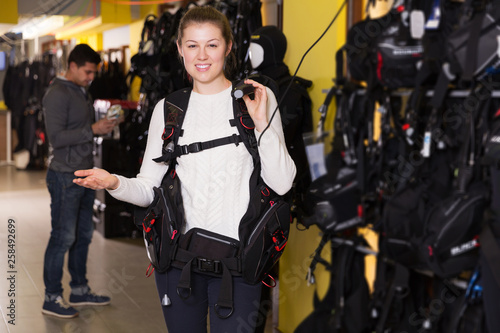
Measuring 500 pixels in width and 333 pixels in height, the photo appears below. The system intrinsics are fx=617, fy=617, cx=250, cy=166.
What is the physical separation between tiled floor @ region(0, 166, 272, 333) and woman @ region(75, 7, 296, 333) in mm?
1635

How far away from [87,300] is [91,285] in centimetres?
42

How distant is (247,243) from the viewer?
1.89 m

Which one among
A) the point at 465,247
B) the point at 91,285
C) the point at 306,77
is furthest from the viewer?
the point at 91,285

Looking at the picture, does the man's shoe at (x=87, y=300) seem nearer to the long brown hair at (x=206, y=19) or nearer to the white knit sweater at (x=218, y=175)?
the white knit sweater at (x=218, y=175)

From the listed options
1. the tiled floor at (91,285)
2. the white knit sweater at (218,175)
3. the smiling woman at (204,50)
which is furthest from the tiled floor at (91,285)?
the smiling woman at (204,50)

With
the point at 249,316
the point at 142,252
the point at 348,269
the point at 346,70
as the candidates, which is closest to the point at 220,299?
the point at 249,316

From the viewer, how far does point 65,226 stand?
140 inches

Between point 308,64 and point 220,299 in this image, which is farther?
point 308,64

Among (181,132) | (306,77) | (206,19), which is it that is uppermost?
(206,19)

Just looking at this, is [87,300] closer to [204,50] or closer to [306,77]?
[306,77]

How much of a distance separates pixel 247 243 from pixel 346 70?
2.10ft

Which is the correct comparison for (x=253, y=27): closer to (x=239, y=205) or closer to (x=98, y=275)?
(x=239, y=205)

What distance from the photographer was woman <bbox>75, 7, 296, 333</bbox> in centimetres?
185

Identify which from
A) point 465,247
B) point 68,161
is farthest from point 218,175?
point 68,161
